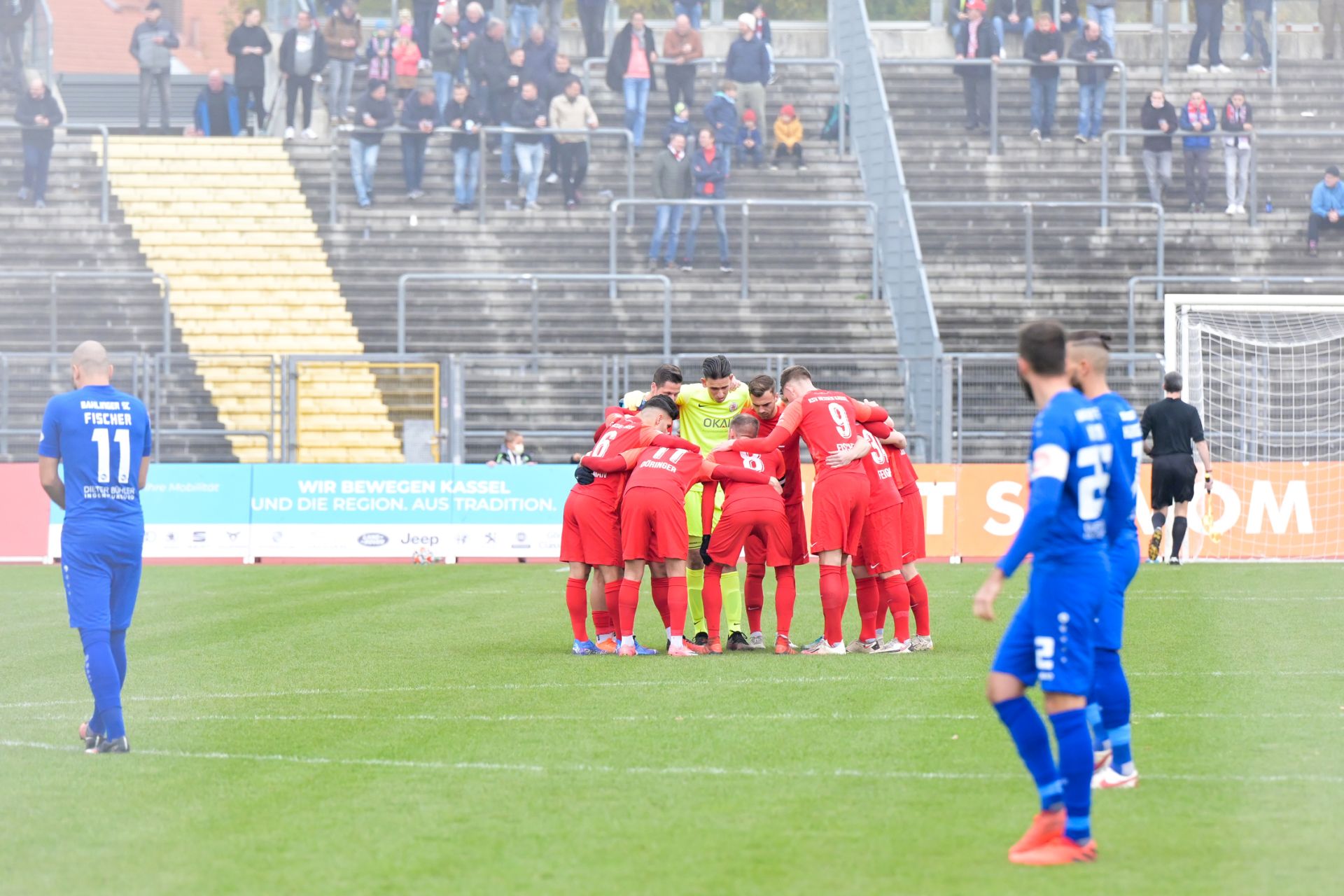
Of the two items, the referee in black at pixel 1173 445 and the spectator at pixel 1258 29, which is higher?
the spectator at pixel 1258 29

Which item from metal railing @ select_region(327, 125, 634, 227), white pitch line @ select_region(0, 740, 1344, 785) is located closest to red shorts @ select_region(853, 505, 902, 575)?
white pitch line @ select_region(0, 740, 1344, 785)

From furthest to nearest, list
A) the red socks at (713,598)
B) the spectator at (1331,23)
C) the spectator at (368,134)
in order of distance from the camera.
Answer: the spectator at (1331,23) < the spectator at (368,134) < the red socks at (713,598)

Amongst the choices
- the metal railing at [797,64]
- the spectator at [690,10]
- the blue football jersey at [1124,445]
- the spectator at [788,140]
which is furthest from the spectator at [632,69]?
the blue football jersey at [1124,445]

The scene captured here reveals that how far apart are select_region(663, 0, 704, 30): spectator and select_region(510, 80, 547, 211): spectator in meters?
3.95

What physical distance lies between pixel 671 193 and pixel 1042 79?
25.4ft

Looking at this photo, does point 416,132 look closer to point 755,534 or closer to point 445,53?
point 445,53

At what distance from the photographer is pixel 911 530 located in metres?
14.1

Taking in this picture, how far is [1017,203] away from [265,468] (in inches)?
514

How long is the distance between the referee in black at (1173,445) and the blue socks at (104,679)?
14055 mm

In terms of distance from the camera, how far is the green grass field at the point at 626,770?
22.5 ft

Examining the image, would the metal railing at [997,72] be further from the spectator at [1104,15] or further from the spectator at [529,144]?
the spectator at [529,144]

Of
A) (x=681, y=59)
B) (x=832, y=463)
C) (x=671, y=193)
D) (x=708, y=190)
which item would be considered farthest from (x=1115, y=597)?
(x=681, y=59)

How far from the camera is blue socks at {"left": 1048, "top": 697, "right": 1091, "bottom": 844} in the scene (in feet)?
22.9

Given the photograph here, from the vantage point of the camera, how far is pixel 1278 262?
31344 millimetres
